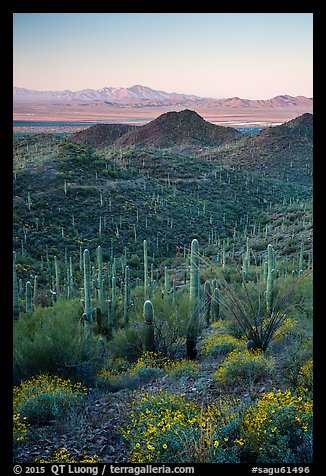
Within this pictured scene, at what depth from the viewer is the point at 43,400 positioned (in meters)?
5.22

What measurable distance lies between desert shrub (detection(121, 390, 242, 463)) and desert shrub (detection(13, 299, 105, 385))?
4.04ft

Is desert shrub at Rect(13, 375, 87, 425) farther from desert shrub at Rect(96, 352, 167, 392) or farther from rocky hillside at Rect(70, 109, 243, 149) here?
rocky hillside at Rect(70, 109, 243, 149)

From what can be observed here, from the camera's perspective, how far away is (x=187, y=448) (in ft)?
13.7

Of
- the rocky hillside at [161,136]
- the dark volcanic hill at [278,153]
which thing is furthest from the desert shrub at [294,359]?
the dark volcanic hill at [278,153]

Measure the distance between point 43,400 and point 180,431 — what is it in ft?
5.71

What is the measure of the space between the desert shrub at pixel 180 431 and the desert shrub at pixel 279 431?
18 centimetres

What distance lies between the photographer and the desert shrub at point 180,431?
13.8ft

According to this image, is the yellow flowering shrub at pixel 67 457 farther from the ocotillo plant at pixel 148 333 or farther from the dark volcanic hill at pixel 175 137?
the dark volcanic hill at pixel 175 137

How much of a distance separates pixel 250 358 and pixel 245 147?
39784 mm

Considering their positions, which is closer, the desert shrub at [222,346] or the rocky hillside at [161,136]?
the desert shrub at [222,346]

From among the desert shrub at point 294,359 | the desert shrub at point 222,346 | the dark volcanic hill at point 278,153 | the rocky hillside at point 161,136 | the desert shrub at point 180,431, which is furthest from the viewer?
the dark volcanic hill at point 278,153

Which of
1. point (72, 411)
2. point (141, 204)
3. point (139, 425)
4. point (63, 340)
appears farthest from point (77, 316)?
point (141, 204)

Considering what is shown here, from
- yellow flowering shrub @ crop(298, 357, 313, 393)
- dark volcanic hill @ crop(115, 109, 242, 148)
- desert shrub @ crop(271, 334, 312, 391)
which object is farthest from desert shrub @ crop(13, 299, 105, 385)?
dark volcanic hill @ crop(115, 109, 242, 148)
